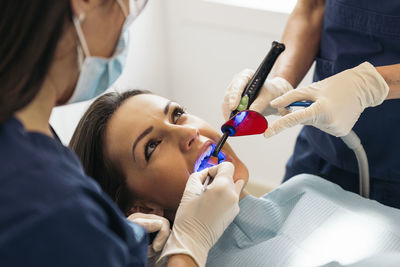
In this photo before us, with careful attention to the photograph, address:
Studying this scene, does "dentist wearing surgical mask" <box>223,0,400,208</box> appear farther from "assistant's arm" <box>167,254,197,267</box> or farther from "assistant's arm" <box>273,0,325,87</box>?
"assistant's arm" <box>167,254,197,267</box>

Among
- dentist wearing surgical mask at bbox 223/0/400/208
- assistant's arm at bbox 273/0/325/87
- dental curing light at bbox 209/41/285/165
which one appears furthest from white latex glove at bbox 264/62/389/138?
assistant's arm at bbox 273/0/325/87

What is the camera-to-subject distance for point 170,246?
134cm

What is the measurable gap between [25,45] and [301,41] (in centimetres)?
120

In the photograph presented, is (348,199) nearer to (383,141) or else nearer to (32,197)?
(383,141)

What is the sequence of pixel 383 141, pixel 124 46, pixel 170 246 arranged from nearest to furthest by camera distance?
1. pixel 124 46
2. pixel 170 246
3. pixel 383 141

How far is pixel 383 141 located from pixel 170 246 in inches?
32.2

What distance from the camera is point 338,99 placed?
4.71 feet

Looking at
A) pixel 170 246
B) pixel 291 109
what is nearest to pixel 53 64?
pixel 170 246

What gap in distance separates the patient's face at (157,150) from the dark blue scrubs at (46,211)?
2.08 ft

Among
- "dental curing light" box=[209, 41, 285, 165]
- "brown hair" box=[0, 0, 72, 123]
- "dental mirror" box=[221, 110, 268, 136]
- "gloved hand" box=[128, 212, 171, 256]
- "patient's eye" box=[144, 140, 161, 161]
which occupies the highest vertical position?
"brown hair" box=[0, 0, 72, 123]

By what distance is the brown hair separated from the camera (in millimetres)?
817

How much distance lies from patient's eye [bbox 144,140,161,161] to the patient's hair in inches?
4.7

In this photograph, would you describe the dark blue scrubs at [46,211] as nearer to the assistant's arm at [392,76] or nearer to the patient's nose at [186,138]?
the patient's nose at [186,138]

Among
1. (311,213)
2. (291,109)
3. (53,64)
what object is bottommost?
(311,213)
